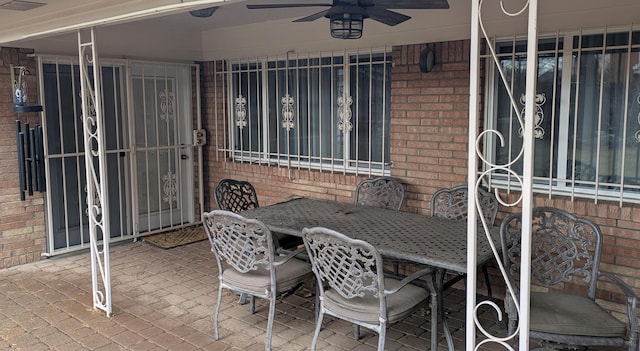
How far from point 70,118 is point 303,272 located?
330 centimetres

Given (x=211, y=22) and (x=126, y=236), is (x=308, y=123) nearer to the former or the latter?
(x=211, y=22)

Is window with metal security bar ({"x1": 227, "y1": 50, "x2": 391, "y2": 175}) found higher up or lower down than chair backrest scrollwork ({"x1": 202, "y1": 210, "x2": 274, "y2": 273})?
higher up

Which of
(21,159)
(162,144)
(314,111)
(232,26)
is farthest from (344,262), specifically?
(162,144)

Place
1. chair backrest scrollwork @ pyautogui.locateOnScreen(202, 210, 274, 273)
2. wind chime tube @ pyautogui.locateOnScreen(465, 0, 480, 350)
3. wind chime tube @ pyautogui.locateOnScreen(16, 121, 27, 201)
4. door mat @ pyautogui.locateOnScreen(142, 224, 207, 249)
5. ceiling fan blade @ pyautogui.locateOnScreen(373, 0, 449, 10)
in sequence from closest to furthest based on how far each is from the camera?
1. wind chime tube @ pyautogui.locateOnScreen(465, 0, 480, 350)
2. ceiling fan blade @ pyautogui.locateOnScreen(373, 0, 449, 10)
3. chair backrest scrollwork @ pyautogui.locateOnScreen(202, 210, 274, 273)
4. wind chime tube @ pyautogui.locateOnScreen(16, 121, 27, 201)
5. door mat @ pyautogui.locateOnScreen(142, 224, 207, 249)

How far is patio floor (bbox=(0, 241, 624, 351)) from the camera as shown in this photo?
351cm

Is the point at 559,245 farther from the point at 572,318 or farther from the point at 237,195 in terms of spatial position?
the point at 237,195

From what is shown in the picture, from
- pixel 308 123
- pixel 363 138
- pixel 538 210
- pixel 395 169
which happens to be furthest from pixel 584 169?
pixel 308 123

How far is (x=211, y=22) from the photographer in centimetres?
570

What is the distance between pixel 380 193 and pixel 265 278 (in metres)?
1.70

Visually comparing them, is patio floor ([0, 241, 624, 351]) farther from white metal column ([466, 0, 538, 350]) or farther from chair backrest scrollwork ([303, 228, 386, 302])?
white metal column ([466, 0, 538, 350])

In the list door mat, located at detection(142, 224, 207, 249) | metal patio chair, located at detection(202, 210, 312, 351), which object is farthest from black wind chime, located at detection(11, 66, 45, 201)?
metal patio chair, located at detection(202, 210, 312, 351)

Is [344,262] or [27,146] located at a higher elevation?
[27,146]

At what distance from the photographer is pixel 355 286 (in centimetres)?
293

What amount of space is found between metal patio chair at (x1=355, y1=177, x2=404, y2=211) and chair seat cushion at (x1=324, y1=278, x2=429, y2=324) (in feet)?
5.03
